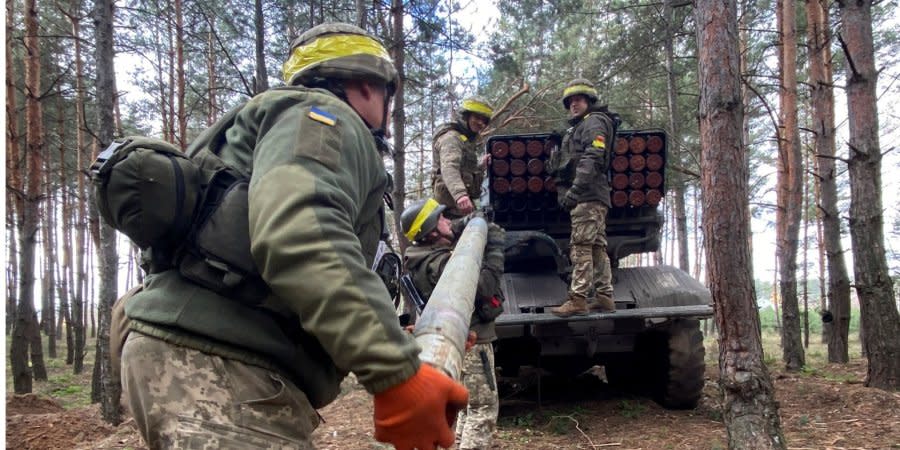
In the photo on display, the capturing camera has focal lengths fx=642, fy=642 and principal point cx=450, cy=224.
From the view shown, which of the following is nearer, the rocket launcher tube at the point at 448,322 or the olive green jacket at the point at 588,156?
the rocket launcher tube at the point at 448,322

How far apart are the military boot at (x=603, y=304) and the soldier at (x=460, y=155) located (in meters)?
1.50

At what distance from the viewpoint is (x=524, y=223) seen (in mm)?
7270

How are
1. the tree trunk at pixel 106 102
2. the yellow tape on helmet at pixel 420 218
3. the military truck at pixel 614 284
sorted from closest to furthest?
the yellow tape on helmet at pixel 420 218
the military truck at pixel 614 284
the tree trunk at pixel 106 102

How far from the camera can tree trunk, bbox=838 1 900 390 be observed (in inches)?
262

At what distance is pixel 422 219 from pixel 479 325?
879mm

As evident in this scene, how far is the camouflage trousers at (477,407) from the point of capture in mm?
4652

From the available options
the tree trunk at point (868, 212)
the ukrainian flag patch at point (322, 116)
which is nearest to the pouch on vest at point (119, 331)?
the ukrainian flag patch at point (322, 116)

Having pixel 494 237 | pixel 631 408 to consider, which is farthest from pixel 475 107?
pixel 631 408

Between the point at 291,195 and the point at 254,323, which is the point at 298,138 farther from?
the point at 254,323

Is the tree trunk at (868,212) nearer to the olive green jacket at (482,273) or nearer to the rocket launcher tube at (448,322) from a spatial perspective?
the olive green jacket at (482,273)

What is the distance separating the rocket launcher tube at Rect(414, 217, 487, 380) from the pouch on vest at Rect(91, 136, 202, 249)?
693mm

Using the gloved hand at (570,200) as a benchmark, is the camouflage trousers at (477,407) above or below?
below

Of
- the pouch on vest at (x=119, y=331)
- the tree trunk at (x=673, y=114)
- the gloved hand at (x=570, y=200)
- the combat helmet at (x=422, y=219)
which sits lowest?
the pouch on vest at (x=119, y=331)

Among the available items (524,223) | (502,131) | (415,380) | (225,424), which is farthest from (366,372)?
(502,131)
